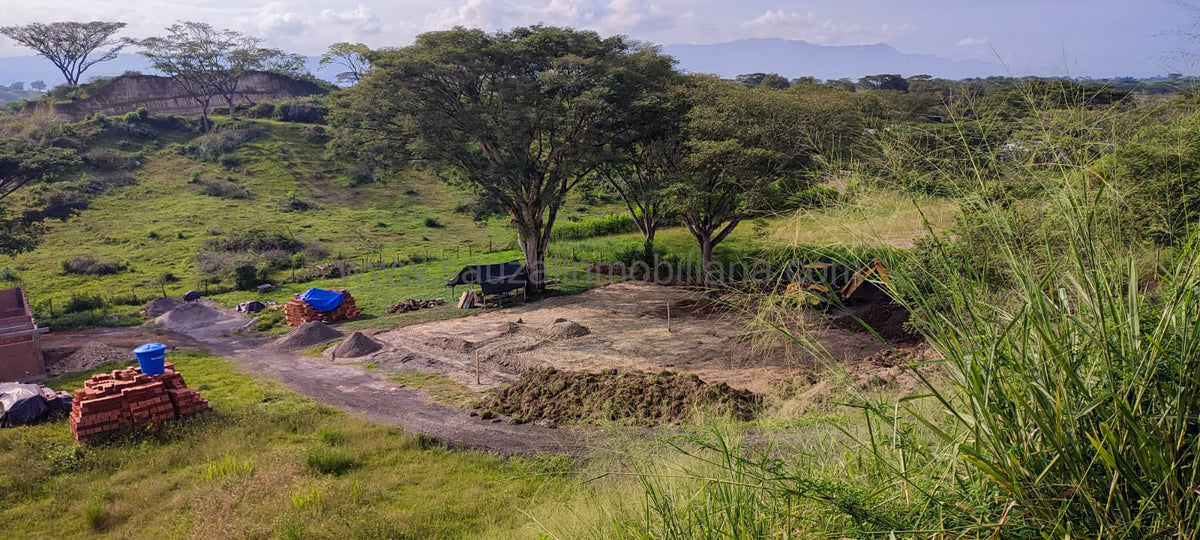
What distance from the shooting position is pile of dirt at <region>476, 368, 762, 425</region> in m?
11.6

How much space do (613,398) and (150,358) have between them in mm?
8752

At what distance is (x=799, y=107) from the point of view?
20578 mm

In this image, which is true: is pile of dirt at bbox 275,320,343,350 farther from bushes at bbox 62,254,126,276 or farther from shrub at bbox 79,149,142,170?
shrub at bbox 79,149,142,170

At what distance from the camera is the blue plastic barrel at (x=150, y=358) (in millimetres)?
12398

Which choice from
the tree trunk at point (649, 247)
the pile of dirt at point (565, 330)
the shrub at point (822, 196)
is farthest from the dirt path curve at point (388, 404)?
the tree trunk at point (649, 247)

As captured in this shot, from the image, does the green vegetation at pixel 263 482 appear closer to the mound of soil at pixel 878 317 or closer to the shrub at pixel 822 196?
the shrub at pixel 822 196

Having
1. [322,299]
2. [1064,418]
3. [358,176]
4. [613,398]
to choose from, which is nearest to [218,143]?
[358,176]

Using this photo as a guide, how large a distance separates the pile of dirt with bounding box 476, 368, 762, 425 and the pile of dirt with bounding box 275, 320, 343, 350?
7.70 m

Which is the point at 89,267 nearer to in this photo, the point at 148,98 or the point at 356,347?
the point at 356,347

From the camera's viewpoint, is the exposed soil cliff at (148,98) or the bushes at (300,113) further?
the bushes at (300,113)

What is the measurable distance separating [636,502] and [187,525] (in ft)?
21.3

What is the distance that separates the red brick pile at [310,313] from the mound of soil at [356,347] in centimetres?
369

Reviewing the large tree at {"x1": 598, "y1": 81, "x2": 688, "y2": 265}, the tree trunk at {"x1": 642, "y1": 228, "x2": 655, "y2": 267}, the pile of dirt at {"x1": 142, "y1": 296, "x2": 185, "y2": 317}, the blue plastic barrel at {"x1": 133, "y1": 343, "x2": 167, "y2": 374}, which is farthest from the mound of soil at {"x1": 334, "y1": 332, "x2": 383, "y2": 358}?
the tree trunk at {"x1": 642, "y1": 228, "x2": 655, "y2": 267}

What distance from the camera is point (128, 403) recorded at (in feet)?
37.4
